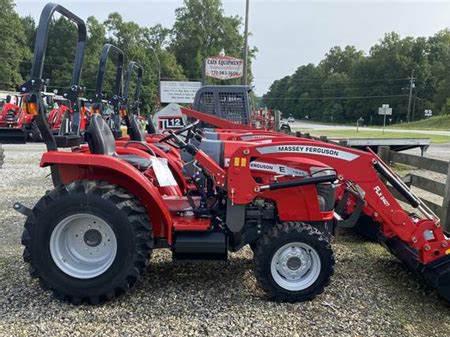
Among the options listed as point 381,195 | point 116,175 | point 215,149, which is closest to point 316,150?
point 381,195

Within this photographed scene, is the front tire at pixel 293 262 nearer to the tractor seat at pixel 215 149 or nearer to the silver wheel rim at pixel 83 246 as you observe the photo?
the tractor seat at pixel 215 149

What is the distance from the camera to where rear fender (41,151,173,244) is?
351 centimetres

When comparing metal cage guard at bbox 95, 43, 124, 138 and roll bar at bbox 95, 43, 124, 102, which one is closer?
roll bar at bbox 95, 43, 124, 102

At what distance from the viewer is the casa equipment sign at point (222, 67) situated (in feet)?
60.6

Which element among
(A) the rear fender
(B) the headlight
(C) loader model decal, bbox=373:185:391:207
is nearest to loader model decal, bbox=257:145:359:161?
(B) the headlight

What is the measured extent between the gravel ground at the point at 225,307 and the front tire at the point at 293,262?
119 millimetres

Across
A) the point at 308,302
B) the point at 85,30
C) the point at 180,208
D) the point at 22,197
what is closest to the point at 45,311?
the point at 180,208

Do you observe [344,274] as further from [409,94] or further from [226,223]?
[409,94]

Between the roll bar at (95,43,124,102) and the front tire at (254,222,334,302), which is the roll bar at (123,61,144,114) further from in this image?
the front tire at (254,222,334,302)

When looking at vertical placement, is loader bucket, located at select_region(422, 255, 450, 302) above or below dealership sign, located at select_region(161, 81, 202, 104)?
below

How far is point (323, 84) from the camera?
352 feet

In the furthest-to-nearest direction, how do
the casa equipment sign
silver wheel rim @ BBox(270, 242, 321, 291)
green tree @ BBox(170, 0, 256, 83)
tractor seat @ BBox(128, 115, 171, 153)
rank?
green tree @ BBox(170, 0, 256, 83) → the casa equipment sign → tractor seat @ BBox(128, 115, 171, 153) → silver wheel rim @ BBox(270, 242, 321, 291)

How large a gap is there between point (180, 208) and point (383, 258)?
228 centimetres

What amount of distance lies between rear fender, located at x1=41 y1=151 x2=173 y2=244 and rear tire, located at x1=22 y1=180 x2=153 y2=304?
0.15 meters
